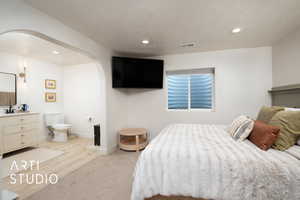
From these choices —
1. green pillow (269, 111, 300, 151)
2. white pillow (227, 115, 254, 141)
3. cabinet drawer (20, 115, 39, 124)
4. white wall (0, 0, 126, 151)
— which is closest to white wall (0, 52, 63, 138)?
cabinet drawer (20, 115, 39, 124)

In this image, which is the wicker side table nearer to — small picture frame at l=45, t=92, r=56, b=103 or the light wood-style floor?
the light wood-style floor

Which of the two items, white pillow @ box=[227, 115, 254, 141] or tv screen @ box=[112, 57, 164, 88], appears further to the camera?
tv screen @ box=[112, 57, 164, 88]

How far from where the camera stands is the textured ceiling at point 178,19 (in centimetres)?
155

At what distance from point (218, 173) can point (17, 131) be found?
4.05 metres

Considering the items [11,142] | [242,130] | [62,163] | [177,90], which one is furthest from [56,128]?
[242,130]

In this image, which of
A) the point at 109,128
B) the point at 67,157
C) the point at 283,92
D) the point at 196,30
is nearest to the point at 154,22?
the point at 196,30

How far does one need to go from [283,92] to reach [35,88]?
6009mm

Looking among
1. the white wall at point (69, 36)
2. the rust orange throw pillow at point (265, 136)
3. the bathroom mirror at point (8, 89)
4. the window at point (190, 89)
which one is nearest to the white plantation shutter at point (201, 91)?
the window at point (190, 89)

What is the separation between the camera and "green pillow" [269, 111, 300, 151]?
1.36 metres

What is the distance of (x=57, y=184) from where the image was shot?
1885 mm

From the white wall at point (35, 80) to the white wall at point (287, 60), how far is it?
19.5 ft

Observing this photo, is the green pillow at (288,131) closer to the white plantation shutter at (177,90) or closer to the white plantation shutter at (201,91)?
the white plantation shutter at (201,91)

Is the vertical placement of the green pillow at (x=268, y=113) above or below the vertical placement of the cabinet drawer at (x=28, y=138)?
above

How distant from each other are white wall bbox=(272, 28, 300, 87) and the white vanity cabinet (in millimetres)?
5553
